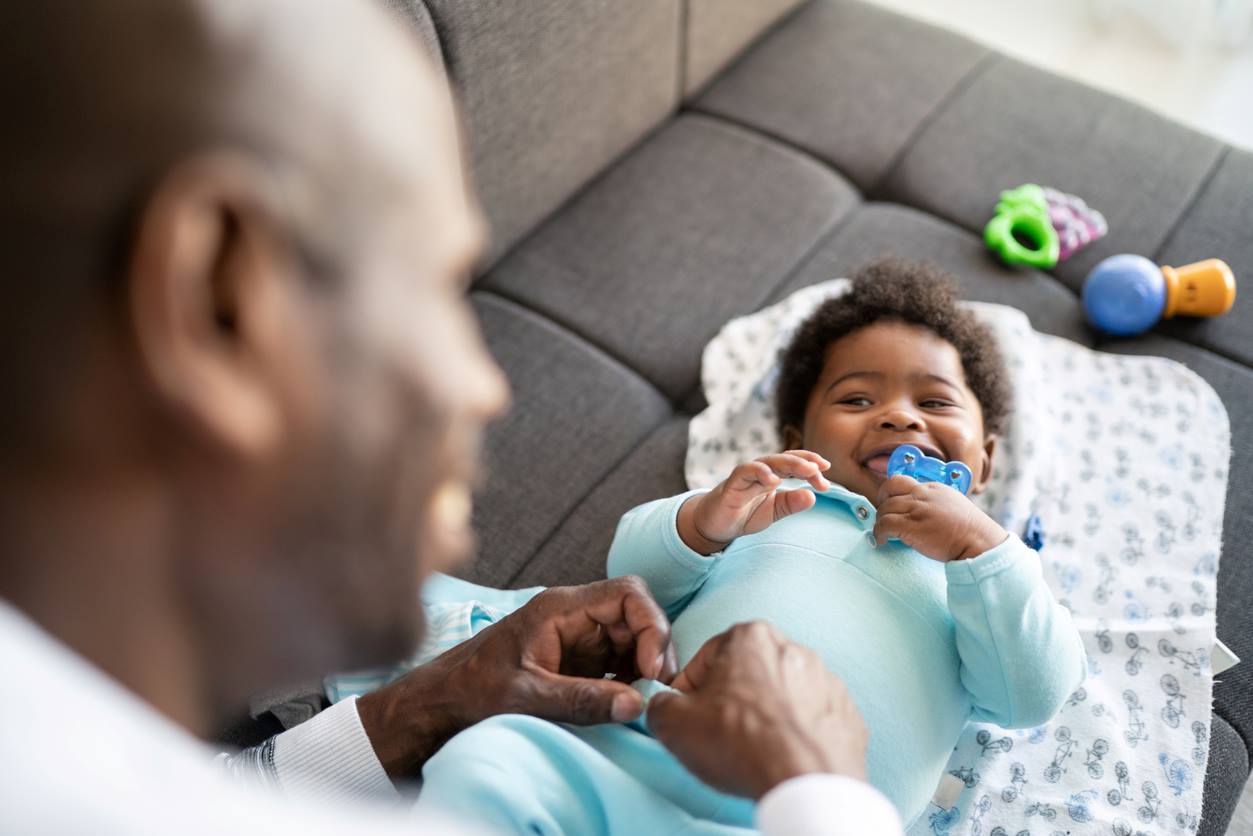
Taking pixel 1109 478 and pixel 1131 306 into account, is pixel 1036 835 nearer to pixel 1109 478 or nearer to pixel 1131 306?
pixel 1109 478

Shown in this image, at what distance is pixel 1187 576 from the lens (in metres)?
1.43

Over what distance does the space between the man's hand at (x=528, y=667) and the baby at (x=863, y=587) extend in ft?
0.21

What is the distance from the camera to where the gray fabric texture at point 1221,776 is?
1.25 metres

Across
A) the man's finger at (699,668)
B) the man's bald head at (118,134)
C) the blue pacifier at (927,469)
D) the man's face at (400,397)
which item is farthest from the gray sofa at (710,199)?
the man's bald head at (118,134)

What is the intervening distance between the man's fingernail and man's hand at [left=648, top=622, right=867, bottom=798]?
101 mm

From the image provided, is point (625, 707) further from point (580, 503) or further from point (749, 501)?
point (580, 503)

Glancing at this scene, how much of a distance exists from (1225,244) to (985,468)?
717 mm

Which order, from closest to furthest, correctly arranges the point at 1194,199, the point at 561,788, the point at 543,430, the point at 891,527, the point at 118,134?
the point at 118,134 → the point at 561,788 → the point at 891,527 → the point at 543,430 → the point at 1194,199

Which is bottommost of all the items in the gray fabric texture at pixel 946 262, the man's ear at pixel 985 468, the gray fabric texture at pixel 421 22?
the man's ear at pixel 985 468

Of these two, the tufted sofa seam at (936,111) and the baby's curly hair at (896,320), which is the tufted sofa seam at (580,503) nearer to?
the baby's curly hair at (896,320)

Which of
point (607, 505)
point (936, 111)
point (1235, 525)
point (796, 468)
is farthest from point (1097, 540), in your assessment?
point (936, 111)

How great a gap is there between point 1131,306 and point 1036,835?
2.82 ft

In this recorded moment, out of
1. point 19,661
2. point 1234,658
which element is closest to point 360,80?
point 19,661

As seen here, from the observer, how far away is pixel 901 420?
4.42 feet
